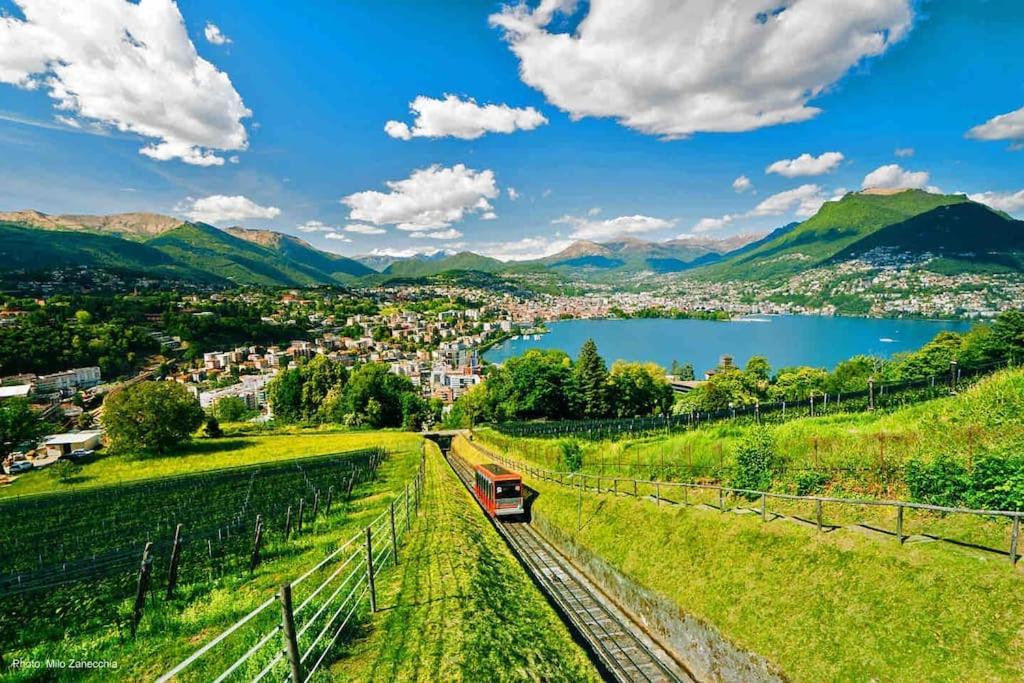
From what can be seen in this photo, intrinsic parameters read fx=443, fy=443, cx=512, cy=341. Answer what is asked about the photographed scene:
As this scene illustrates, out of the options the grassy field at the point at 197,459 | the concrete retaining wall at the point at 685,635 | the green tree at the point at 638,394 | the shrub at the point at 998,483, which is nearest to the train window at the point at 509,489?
the concrete retaining wall at the point at 685,635

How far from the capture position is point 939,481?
9406 millimetres

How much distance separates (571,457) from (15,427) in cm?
4376

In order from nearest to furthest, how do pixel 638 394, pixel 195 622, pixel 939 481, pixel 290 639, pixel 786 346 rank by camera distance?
pixel 290 639 → pixel 195 622 → pixel 939 481 → pixel 638 394 → pixel 786 346

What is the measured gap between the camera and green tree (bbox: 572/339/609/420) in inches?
2261

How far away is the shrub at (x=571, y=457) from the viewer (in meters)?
24.9

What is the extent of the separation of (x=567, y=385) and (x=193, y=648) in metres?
53.7

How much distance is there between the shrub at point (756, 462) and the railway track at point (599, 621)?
225 inches

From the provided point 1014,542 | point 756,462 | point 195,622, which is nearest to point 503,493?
point 756,462

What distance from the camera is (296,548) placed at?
39.4ft

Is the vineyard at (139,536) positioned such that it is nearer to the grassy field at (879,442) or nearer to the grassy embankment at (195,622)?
the grassy embankment at (195,622)

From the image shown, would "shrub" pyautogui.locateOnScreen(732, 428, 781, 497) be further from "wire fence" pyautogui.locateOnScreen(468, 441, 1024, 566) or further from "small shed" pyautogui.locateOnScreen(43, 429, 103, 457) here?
"small shed" pyautogui.locateOnScreen(43, 429, 103, 457)

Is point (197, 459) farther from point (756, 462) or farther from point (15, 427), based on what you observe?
point (756, 462)

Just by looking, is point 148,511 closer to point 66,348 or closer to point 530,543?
point 530,543

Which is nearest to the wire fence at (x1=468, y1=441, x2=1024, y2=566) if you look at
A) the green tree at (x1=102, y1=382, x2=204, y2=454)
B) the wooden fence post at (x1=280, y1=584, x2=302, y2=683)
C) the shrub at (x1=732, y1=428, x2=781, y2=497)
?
the shrub at (x1=732, y1=428, x2=781, y2=497)
